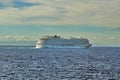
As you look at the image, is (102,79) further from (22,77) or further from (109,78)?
(22,77)

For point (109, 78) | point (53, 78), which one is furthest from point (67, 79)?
point (109, 78)

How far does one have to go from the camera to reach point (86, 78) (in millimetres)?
60875

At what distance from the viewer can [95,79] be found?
59.3m

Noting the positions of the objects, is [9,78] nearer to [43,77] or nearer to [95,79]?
[43,77]

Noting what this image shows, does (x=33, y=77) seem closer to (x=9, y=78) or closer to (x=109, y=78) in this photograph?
(x=9, y=78)

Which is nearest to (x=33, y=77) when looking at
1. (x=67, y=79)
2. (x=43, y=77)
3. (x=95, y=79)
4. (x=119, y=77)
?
(x=43, y=77)

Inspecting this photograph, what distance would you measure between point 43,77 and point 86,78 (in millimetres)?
7194

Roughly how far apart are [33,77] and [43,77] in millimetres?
1685

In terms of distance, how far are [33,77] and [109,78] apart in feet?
41.7

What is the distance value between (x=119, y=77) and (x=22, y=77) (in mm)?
16512

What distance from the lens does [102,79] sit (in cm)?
5988

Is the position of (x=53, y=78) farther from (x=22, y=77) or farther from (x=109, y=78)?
(x=109, y=78)

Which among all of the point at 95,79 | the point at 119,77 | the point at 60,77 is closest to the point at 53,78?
the point at 60,77

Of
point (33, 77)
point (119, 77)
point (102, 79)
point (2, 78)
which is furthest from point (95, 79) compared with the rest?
point (2, 78)
